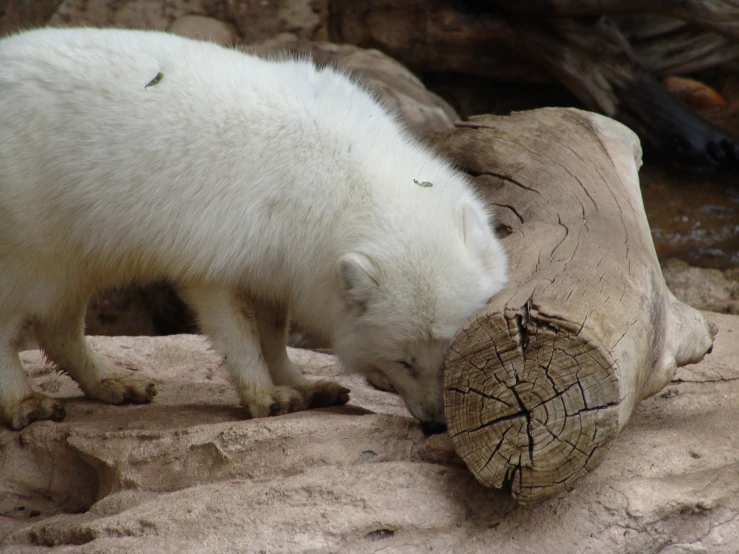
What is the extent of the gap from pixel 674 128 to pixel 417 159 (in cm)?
575

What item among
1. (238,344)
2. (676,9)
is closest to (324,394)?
(238,344)

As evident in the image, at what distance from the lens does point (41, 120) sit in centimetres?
404

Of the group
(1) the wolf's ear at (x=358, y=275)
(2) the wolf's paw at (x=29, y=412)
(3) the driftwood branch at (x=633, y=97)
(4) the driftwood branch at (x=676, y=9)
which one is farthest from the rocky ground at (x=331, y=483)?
(3) the driftwood branch at (x=633, y=97)

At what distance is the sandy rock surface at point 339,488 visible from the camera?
3051mm

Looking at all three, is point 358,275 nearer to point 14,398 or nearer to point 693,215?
point 14,398

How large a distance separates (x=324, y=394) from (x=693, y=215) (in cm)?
539

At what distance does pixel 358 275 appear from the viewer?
3.59m

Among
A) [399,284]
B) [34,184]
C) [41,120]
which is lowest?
[399,284]

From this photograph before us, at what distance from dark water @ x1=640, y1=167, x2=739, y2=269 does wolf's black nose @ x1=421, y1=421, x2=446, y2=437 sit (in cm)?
471

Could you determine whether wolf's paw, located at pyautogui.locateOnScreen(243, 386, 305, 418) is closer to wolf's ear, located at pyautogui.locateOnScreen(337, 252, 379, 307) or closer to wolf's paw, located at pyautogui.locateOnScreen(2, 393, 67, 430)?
wolf's ear, located at pyautogui.locateOnScreen(337, 252, 379, 307)

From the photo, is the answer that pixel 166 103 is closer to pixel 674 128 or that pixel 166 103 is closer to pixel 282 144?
Answer: pixel 282 144

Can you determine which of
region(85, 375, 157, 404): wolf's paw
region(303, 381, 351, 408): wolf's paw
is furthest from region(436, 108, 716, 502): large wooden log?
region(85, 375, 157, 404): wolf's paw

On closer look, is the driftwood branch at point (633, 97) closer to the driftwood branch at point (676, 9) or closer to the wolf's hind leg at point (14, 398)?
the driftwood branch at point (676, 9)

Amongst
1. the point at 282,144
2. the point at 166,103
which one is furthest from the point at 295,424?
the point at 166,103
